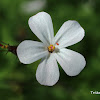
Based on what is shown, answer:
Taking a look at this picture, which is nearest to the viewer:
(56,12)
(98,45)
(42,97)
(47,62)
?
(47,62)

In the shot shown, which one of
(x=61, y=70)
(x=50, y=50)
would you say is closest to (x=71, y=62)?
(x=50, y=50)

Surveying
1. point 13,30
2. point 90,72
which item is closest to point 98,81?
point 90,72

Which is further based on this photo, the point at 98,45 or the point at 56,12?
the point at 56,12

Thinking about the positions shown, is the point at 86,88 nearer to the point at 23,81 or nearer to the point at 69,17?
the point at 23,81

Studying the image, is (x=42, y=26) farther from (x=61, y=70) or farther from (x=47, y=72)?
(x=61, y=70)

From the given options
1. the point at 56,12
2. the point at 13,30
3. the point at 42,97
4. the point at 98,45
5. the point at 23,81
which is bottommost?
the point at 42,97

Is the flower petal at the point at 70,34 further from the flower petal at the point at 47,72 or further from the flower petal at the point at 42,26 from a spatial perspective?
the flower petal at the point at 47,72

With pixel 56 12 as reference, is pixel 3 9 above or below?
above

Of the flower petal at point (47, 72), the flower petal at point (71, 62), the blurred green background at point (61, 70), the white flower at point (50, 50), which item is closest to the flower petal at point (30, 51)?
the white flower at point (50, 50)
